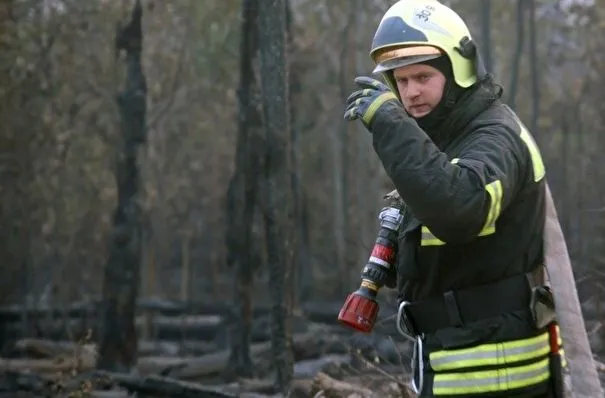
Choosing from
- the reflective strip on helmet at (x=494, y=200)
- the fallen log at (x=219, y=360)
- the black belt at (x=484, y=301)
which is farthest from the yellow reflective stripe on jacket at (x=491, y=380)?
the fallen log at (x=219, y=360)

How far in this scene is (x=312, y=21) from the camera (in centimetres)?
3544

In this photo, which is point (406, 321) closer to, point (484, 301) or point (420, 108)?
point (484, 301)

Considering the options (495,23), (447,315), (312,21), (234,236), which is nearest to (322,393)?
(447,315)

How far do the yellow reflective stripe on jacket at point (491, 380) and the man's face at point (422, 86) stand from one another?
713 mm

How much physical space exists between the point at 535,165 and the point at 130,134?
54.3 feet

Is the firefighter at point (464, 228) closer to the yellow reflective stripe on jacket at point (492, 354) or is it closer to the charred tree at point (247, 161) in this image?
the yellow reflective stripe on jacket at point (492, 354)

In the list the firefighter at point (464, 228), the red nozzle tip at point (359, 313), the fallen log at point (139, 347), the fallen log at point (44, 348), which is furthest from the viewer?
the fallen log at point (139, 347)

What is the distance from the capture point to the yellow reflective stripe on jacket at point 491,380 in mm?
2889

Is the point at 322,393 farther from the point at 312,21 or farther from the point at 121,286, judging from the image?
the point at 312,21

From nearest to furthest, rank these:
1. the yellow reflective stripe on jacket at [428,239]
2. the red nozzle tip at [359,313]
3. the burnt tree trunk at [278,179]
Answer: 1. the yellow reflective stripe on jacket at [428,239]
2. the red nozzle tip at [359,313]
3. the burnt tree trunk at [278,179]

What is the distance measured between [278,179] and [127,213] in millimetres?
5507

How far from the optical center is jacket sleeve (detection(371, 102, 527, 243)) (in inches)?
104

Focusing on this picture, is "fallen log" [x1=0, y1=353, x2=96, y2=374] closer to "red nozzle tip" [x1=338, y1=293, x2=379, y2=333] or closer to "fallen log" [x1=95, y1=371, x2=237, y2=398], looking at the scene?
"fallen log" [x1=95, y1=371, x2=237, y2=398]

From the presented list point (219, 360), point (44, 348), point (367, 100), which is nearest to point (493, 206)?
point (367, 100)
